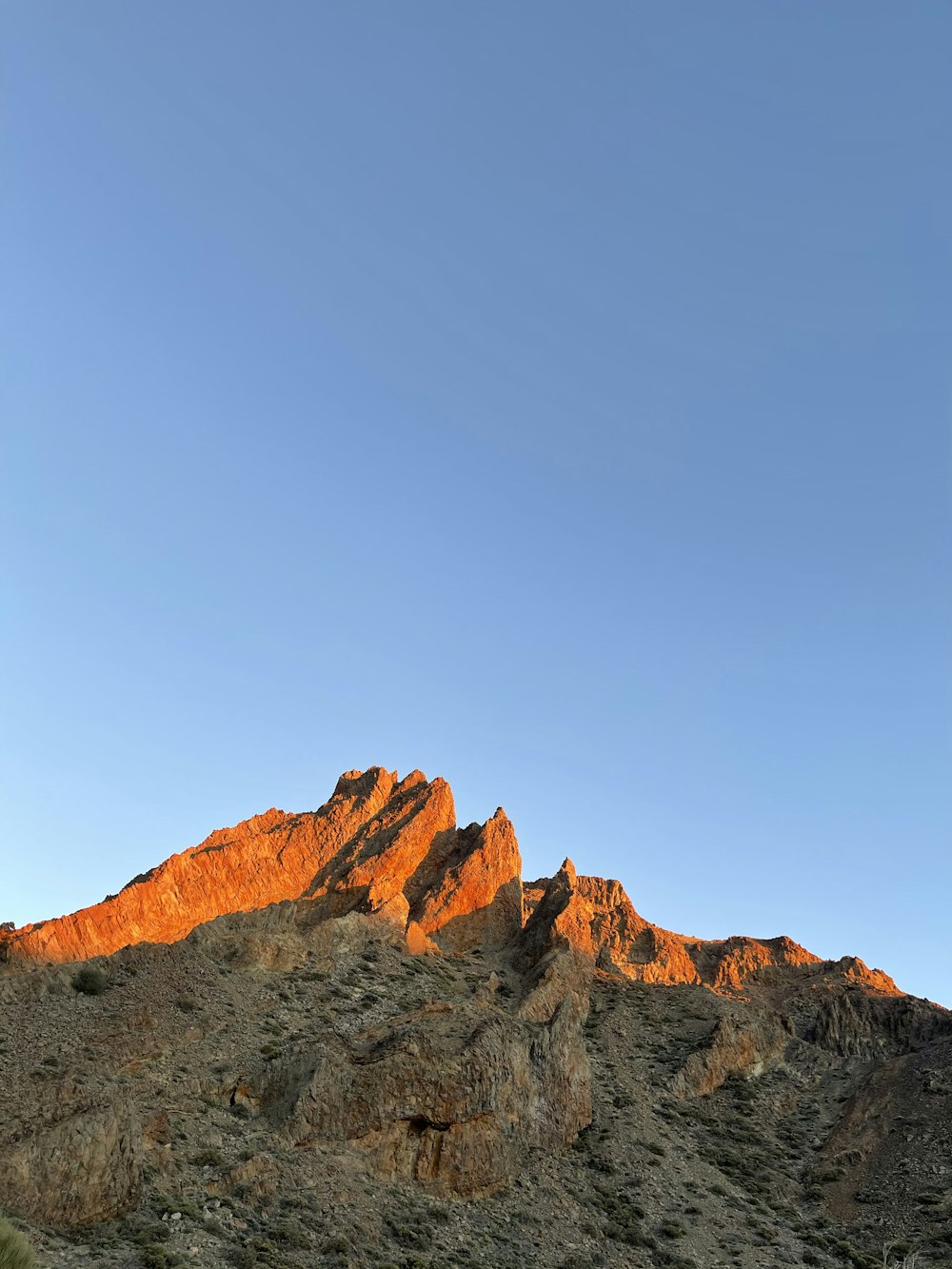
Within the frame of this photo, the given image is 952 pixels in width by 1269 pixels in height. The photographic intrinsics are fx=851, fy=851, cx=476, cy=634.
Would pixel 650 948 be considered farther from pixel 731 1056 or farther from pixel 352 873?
pixel 352 873

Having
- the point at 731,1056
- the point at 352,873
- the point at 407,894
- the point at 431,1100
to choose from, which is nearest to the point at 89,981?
the point at 431,1100

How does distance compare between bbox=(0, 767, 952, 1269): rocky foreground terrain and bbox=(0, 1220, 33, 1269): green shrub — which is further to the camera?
bbox=(0, 767, 952, 1269): rocky foreground terrain

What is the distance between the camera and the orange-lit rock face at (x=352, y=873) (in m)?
63.3

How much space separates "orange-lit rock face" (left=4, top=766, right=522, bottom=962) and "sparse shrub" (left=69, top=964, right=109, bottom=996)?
36.3 feet

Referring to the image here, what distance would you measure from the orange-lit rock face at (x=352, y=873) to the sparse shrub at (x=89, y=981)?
36.3 ft

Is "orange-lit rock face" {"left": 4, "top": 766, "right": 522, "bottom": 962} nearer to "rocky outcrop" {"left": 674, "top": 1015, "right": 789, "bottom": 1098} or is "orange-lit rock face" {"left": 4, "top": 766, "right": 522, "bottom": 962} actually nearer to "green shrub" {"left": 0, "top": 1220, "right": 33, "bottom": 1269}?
"rocky outcrop" {"left": 674, "top": 1015, "right": 789, "bottom": 1098}

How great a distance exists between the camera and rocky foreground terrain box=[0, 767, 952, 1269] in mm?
30703

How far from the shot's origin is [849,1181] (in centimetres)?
4903

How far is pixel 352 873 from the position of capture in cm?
7188

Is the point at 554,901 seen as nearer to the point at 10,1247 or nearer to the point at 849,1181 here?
the point at 849,1181

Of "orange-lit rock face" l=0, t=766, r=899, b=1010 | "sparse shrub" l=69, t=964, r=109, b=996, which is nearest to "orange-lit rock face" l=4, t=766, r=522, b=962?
"orange-lit rock face" l=0, t=766, r=899, b=1010

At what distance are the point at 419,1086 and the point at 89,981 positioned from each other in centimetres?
1845

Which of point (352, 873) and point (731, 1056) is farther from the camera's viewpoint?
point (352, 873)

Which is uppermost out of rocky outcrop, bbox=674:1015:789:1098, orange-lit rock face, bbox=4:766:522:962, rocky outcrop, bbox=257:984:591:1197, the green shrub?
orange-lit rock face, bbox=4:766:522:962
